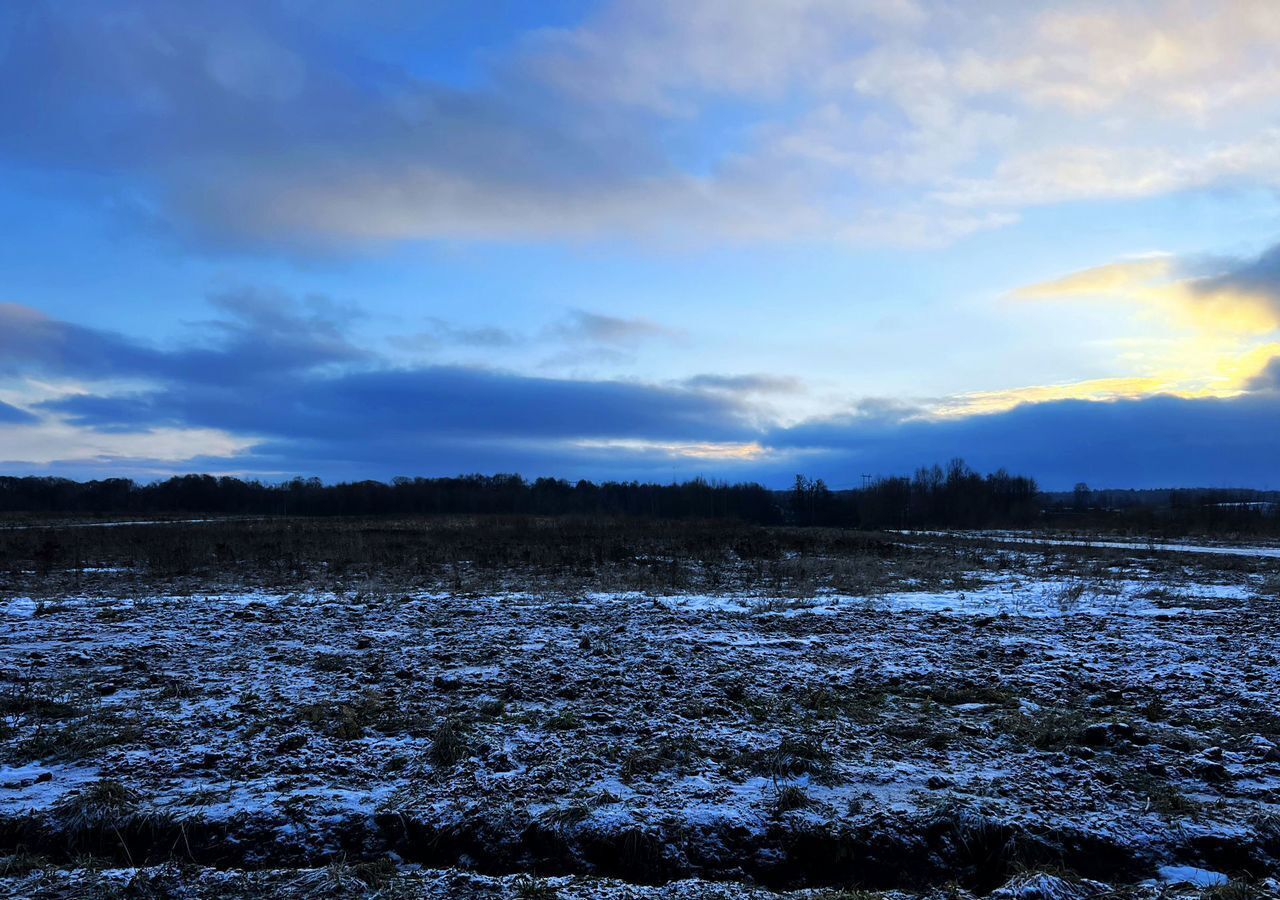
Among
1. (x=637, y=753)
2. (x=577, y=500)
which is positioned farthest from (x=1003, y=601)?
(x=577, y=500)

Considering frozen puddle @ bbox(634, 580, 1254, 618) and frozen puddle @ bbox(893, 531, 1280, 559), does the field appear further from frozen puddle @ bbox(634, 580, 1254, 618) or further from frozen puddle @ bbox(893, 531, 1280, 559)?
frozen puddle @ bbox(893, 531, 1280, 559)

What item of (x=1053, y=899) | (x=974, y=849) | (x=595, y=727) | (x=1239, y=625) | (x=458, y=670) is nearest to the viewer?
(x=1053, y=899)

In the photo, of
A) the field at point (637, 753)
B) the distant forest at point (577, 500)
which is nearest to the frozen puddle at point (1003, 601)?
the field at point (637, 753)

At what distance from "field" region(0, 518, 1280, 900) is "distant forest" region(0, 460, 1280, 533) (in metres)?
87.0

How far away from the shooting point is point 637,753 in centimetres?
561

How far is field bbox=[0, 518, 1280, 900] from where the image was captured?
13.9 ft

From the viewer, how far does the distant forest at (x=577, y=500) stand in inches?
4026

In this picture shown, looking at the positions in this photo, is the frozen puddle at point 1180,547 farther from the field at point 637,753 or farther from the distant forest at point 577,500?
the distant forest at point 577,500

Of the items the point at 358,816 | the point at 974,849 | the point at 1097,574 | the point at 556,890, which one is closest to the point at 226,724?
the point at 358,816

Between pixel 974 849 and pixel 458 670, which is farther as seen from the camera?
pixel 458 670

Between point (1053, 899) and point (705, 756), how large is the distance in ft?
8.17

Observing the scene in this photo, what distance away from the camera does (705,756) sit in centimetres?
558

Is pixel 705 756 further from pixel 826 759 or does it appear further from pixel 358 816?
pixel 358 816

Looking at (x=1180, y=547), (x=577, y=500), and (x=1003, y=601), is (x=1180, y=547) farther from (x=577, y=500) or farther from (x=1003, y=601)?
(x=577, y=500)
